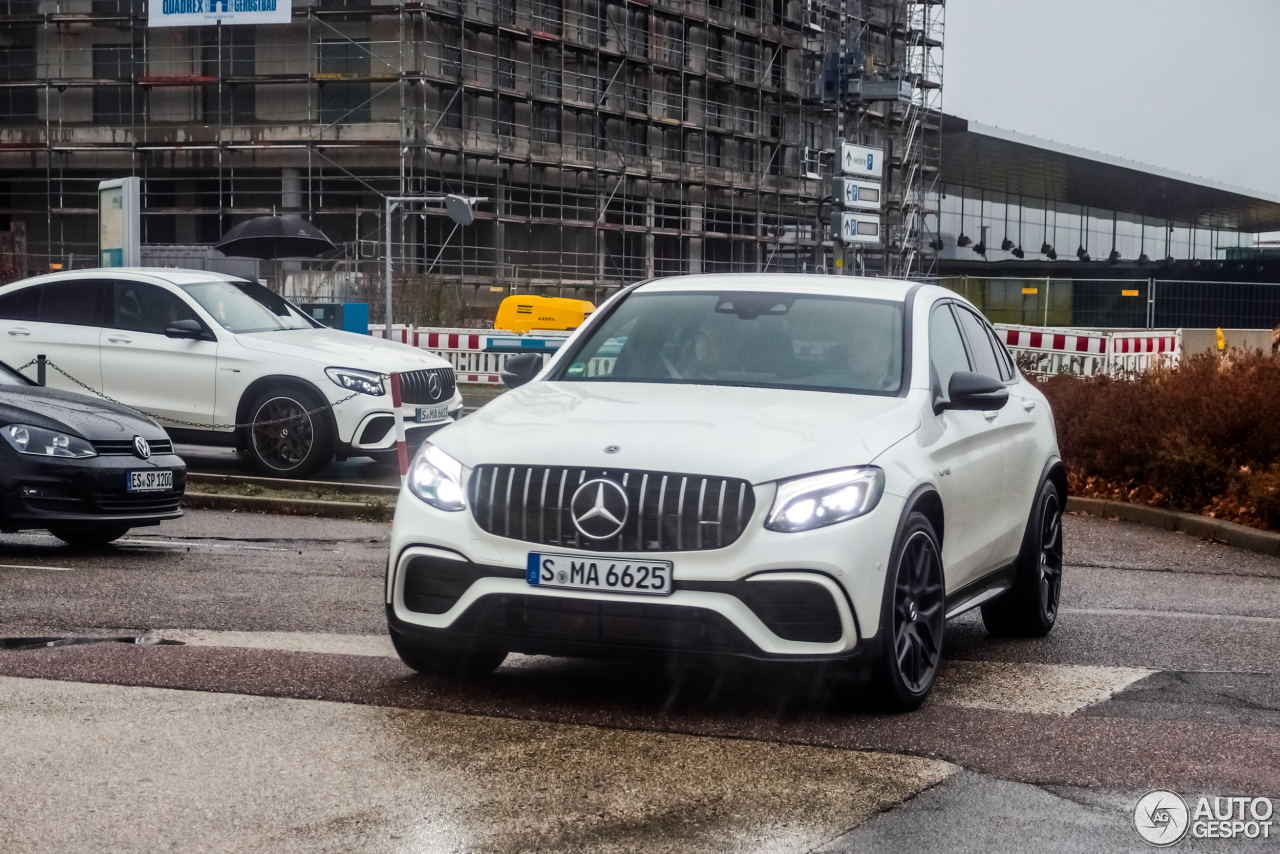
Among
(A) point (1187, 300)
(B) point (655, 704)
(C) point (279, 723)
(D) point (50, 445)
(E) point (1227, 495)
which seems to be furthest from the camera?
(A) point (1187, 300)

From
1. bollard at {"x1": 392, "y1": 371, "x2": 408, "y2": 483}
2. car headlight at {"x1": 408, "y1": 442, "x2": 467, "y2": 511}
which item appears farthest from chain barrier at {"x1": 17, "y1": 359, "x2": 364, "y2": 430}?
car headlight at {"x1": 408, "y1": 442, "x2": 467, "y2": 511}

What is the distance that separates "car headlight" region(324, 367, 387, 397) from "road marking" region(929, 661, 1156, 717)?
25.7ft

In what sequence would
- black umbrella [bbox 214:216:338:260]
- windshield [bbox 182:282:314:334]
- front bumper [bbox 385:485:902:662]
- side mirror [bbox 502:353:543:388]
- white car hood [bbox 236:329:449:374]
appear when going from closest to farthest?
front bumper [bbox 385:485:902:662] → side mirror [bbox 502:353:543:388] → white car hood [bbox 236:329:449:374] → windshield [bbox 182:282:314:334] → black umbrella [bbox 214:216:338:260]

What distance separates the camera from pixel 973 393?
6480 mm

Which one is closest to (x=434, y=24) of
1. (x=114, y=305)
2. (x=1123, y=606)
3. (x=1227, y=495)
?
(x=114, y=305)

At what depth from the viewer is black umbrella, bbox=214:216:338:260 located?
31.9m

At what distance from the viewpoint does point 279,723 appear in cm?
550

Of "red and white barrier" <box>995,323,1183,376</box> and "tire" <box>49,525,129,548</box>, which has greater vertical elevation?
"red and white barrier" <box>995,323,1183,376</box>

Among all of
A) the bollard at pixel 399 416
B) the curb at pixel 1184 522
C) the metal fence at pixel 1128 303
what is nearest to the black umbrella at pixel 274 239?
the metal fence at pixel 1128 303

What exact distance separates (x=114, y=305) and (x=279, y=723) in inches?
394

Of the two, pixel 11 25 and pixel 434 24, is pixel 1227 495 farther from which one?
pixel 11 25

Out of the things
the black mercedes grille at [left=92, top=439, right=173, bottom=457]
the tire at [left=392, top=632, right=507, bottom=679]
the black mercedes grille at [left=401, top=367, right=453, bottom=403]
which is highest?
the black mercedes grille at [left=401, top=367, right=453, bottom=403]

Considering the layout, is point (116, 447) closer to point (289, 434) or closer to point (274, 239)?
point (289, 434)

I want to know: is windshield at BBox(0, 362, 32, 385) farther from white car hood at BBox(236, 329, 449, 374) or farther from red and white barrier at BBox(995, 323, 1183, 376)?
red and white barrier at BBox(995, 323, 1183, 376)
